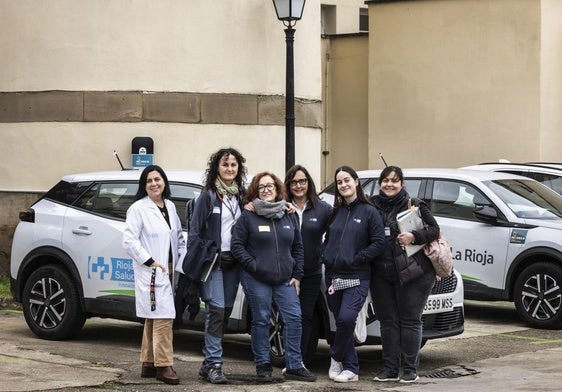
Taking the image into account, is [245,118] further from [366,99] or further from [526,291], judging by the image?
[366,99]

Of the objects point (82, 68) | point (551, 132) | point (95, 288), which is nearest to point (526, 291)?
point (95, 288)

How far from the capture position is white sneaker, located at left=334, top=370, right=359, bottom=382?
11.1 m

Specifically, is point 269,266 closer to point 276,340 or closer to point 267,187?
point 267,187

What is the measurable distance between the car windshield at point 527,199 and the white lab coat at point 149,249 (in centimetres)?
546

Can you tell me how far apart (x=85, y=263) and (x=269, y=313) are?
2.51 metres

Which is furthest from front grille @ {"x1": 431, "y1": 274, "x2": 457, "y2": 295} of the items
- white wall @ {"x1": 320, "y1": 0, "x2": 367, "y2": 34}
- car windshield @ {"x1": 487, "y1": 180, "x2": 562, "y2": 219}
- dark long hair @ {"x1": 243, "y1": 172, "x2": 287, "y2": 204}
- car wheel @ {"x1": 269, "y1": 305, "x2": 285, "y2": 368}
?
white wall @ {"x1": 320, "y1": 0, "x2": 367, "y2": 34}

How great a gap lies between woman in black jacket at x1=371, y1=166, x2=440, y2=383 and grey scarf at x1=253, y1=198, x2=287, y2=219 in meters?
0.92

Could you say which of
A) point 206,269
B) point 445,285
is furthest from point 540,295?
point 206,269

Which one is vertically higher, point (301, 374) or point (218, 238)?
point (218, 238)

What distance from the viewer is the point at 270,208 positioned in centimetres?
1090

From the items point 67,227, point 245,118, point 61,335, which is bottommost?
point 61,335

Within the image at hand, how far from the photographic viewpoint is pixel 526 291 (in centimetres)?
1484

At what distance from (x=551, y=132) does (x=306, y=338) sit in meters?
14.8

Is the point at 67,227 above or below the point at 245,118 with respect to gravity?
below
